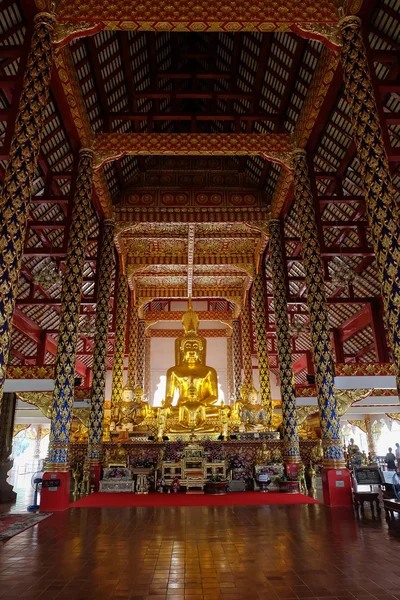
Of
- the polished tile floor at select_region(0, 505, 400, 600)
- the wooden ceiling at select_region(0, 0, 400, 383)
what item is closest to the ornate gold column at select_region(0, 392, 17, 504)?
the wooden ceiling at select_region(0, 0, 400, 383)

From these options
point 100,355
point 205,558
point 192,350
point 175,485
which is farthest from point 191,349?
point 205,558

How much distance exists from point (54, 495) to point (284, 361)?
6.30m

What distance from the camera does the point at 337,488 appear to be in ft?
24.7

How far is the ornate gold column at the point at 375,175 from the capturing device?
5750 mm

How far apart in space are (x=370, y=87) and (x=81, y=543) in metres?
7.29

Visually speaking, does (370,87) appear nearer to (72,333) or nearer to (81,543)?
(72,333)

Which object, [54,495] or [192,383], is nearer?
[54,495]

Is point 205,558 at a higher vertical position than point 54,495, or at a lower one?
lower

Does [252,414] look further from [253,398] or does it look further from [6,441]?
[6,441]

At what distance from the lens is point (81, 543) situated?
16.1 ft

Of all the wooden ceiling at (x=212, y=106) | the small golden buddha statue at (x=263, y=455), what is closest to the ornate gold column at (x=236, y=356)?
the wooden ceiling at (x=212, y=106)

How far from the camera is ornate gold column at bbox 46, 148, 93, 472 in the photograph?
791 cm

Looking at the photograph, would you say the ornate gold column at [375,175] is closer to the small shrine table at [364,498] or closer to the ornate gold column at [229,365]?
the small shrine table at [364,498]

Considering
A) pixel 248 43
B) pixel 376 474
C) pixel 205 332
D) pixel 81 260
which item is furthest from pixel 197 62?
pixel 205 332
